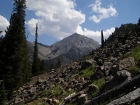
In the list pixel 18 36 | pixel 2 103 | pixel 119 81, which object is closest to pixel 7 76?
pixel 18 36

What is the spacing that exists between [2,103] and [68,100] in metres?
8.18

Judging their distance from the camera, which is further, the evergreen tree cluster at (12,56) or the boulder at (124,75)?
the evergreen tree cluster at (12,56)

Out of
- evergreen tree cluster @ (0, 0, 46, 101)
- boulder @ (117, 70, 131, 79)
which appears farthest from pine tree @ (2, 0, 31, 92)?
boulder @ (117, 70, 131, 79)

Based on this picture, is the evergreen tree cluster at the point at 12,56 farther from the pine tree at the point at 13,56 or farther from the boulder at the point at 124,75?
the boulder at the point at 124,75

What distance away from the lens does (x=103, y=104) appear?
7.62 metres

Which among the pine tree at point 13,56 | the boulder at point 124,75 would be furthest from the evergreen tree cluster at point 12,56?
the boulder at point 124,75

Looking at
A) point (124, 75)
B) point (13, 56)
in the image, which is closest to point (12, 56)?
point (13, 56)

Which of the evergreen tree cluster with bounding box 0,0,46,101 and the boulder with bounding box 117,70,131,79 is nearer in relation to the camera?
the boulder with bounding box 117,70,131,79

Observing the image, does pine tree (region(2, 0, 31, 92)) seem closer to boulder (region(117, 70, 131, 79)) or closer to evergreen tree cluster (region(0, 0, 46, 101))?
evergreen tree cluster (region(0, 0, 46, 101))

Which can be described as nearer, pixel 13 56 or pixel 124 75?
pixel 124 75

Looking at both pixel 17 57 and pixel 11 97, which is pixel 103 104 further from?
pixel 17 57

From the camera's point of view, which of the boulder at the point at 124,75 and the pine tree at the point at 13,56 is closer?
the boulder at the point at 124,75

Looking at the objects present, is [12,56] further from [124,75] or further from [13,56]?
[124,75]

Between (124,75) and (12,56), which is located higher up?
(12,56)
